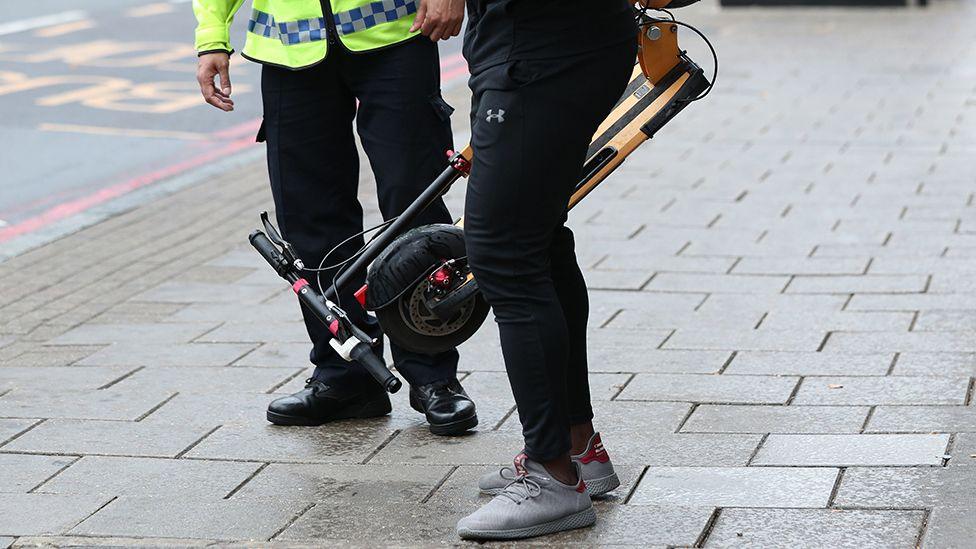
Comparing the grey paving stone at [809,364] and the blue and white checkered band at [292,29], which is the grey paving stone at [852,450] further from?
the blue and white checkered band at [292,29]

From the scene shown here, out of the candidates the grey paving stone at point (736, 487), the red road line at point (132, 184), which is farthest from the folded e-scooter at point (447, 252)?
the red road line at point (132, 184)

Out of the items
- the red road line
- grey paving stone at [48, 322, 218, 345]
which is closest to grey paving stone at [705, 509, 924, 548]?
grey paving stone at [48, 322, 218, 345]

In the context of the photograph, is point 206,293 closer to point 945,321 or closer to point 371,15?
point 371,15

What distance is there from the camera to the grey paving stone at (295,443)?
3990 mm

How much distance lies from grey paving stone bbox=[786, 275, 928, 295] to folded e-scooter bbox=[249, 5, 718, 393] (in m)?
2.07

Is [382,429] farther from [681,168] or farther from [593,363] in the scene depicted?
[681,168]

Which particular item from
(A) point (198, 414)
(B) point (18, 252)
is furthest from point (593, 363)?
(B) point (18, 252)

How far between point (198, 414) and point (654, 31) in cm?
177

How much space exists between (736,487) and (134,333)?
2.57 meters

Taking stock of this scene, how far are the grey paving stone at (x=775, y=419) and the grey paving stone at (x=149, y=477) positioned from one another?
4.02 ft

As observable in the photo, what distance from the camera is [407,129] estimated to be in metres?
4.08

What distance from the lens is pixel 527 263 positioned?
10.8 ft

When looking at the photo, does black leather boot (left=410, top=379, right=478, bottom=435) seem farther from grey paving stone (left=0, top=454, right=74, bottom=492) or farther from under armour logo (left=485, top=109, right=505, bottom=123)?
under armour logo (left=485, top=109, right=505, bottom=123)

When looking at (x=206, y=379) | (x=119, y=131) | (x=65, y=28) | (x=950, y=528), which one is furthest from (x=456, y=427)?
(x=65, y=28)
